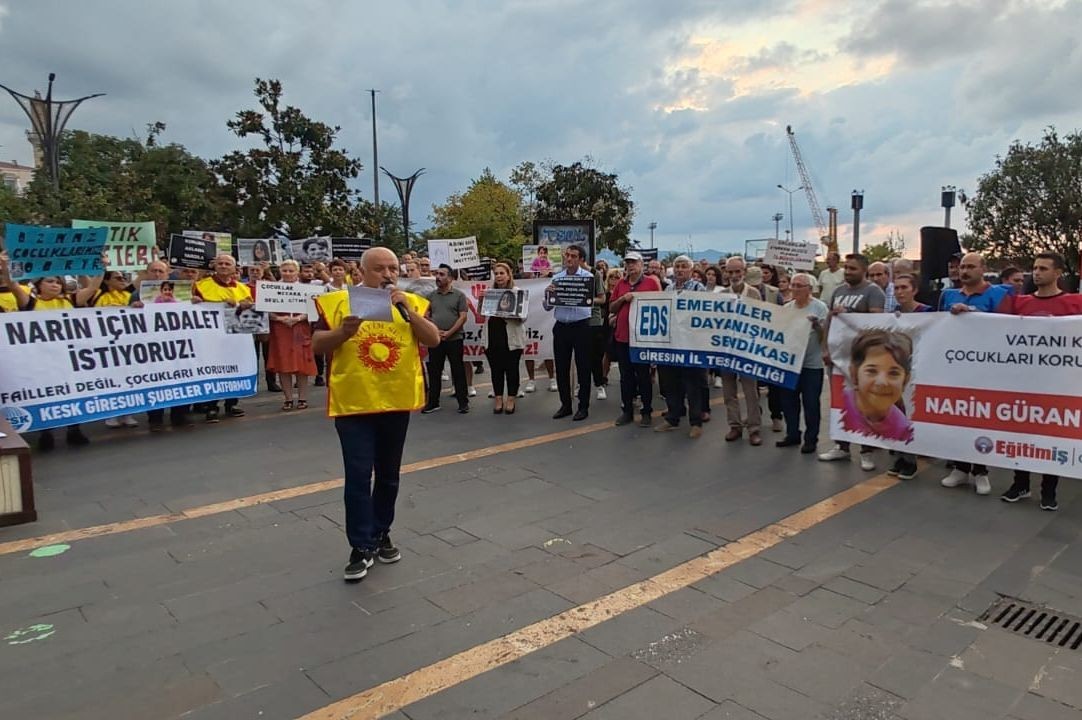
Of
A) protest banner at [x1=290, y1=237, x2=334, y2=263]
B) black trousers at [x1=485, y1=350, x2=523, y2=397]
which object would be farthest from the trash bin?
protest banner at [x1=290, y1=237, x2=334, y2=263]

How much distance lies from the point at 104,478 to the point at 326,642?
3.95 metres

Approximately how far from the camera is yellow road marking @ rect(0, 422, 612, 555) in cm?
468

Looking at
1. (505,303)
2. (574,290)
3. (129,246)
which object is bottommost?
(505,303)

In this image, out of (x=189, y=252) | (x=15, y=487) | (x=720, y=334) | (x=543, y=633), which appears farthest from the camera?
(x=189, y=252)

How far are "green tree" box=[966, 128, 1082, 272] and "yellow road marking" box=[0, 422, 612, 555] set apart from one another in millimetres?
30881

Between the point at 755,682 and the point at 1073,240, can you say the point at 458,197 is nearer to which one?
the point at 1073,240

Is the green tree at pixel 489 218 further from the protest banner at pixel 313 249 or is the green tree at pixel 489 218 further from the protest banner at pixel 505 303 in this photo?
the protest banner at pixel 505 303

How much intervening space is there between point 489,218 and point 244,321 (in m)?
32.9

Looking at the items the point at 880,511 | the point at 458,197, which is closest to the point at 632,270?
the point at 880,511

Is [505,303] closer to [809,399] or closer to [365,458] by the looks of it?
[809,399]

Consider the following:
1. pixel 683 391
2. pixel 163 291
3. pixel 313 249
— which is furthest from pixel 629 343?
pixel 313 249

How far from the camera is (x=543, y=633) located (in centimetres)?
341

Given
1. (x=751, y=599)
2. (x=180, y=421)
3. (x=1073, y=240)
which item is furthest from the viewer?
(x=1073, y=240)

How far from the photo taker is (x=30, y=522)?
501 cm
